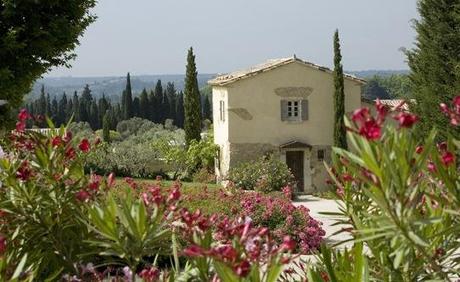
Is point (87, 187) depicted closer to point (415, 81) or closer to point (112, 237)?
point (112, 237)

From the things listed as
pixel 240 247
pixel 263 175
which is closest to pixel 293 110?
pixel 263 175

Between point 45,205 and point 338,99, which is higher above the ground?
point 45,205

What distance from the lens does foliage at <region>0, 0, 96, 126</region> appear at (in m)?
14.3

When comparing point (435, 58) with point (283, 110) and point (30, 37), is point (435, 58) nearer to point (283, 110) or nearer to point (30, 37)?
point (283, 110)

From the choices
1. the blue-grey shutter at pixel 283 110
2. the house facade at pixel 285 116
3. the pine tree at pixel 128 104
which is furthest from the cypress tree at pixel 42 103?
the blue-grey shutter at pixel 283 110

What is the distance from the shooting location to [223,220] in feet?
7.50

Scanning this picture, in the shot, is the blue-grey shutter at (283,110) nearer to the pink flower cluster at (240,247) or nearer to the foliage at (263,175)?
the foliage at (263,175)

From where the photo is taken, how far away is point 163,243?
2408mm

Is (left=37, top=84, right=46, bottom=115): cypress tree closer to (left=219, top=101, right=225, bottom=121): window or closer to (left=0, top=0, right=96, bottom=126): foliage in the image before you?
(left=219, top=101, right=225, bottom=121): window

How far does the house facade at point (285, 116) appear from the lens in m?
25.5

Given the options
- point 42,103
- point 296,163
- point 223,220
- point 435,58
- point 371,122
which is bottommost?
point 296,163

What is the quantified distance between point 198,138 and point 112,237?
1130 inches

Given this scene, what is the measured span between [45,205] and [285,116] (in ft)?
76.7

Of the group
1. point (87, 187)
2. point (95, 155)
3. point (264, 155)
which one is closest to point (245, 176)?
point (264, 155)
